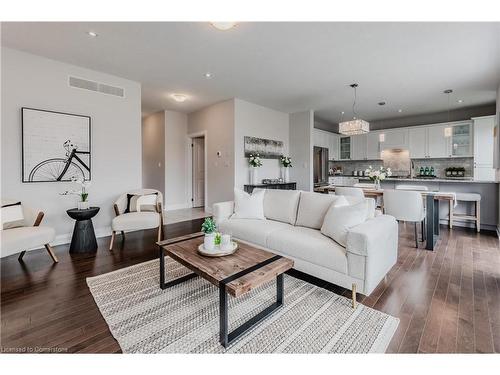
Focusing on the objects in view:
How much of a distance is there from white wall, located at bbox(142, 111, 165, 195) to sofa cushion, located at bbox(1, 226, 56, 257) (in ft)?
12.0

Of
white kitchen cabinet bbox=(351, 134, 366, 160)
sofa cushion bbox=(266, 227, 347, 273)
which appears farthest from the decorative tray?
white kitchen cabinet bbox=(351, 134, 366, 160)

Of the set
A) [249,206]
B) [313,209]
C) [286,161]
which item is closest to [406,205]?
[313,209]

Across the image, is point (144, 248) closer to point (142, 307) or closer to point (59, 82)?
point (142, 307)

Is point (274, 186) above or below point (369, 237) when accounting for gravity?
above

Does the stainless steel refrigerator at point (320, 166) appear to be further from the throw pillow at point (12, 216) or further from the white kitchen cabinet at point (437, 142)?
the throw pillow at point (12, 216)

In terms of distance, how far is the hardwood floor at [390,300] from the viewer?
1543 millimetres

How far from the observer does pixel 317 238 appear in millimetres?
2311

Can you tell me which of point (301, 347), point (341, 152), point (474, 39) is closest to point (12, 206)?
point (301, 347)

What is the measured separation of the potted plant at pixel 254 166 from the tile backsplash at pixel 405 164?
411 centimetres

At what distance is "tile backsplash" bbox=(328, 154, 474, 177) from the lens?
6.44 metres

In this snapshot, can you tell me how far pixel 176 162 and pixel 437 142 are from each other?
7154 millimetres

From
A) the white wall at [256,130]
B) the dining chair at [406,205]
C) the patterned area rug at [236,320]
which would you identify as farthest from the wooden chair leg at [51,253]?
the dining chair at [406,205]

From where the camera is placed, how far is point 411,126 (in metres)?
7.00

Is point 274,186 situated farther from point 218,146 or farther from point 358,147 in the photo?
point 358,147
